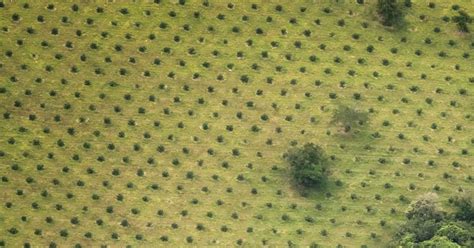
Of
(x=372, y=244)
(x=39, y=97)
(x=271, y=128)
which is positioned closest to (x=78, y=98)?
(x=39, y=97)

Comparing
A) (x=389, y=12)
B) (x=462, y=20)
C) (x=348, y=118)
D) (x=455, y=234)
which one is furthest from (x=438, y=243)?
(x=462, y=20)

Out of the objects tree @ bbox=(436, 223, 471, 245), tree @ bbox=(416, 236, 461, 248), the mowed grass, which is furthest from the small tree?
tree @ bbox=(416, 236, 461, 248)

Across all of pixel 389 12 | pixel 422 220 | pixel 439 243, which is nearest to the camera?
pixel 439 243

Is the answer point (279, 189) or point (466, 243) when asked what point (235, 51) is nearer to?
point (279, 189)

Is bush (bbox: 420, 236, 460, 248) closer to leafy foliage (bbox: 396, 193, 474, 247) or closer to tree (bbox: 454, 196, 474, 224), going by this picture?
leafy foliage (bbox: 396, 193, 474, 247)

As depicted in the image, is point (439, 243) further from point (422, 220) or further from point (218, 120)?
point (218, 120)

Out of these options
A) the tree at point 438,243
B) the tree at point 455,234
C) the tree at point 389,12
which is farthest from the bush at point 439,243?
the tree at point 389,12
